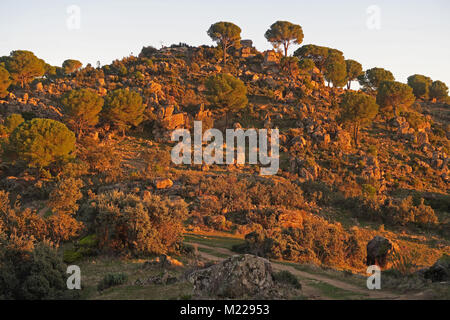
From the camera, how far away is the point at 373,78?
79.1 metres

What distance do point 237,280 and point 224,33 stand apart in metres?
87.7

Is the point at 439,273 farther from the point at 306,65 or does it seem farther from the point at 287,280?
the point at 306,65

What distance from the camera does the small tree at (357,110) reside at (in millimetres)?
52469

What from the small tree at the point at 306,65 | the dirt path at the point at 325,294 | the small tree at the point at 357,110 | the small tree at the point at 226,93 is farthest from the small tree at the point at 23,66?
the dirt path at the point at 325,294

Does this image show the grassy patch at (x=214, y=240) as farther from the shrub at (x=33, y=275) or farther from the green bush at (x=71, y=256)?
the shrub at (x=33, y=275)

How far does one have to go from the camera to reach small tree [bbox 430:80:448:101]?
292ft

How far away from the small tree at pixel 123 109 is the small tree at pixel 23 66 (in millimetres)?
29009

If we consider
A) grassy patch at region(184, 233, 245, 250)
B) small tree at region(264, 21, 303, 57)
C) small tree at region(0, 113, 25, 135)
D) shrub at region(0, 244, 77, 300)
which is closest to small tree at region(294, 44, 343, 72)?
small tree at region(264, 21, 303, 57)

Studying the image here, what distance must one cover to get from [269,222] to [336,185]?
61.9ft

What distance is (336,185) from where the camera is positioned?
1531 inches

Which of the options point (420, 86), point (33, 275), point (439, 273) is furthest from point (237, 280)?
point (420, 86)

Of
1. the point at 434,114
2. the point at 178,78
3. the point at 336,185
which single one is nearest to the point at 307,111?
the point at 336,185

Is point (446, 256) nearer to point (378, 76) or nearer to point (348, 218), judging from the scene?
point (348, 218)

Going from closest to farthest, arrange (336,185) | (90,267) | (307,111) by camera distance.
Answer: (90,267) < (336,185) < (307,111)
